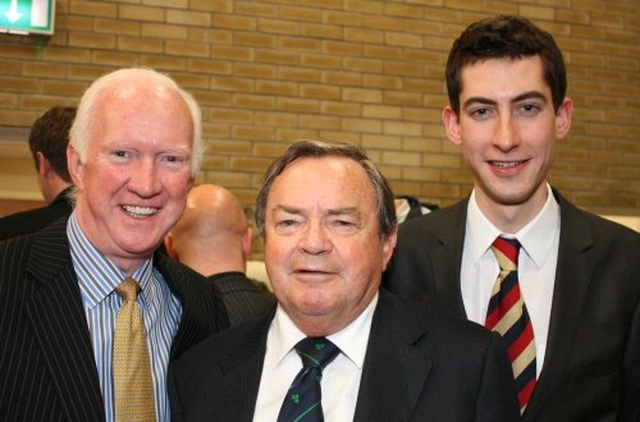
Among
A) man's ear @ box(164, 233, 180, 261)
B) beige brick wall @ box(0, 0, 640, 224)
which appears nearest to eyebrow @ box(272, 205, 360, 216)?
man's ear @ box(164, 233, 180, 261)

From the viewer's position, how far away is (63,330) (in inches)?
89.1

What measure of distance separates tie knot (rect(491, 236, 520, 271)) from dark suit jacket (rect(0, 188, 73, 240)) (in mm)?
1774

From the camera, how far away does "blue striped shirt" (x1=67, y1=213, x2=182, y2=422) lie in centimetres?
233

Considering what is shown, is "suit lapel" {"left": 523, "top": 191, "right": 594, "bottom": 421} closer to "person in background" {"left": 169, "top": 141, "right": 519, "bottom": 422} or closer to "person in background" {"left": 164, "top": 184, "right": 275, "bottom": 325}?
"person in background" {"left": 169, "top": 141, "right": 519, "bottom": 422}

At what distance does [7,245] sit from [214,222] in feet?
4.85

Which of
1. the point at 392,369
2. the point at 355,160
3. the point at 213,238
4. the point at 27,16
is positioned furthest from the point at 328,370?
the point at 27,16

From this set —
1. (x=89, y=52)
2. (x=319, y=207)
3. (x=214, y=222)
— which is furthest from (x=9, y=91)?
(x=319, y=207)

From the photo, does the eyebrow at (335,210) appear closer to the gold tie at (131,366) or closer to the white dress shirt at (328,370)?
the white dress shirt at (328,370)

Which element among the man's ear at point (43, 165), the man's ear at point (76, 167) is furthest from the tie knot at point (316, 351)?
the man's ear at point (43, 165)

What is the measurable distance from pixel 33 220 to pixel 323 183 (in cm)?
178

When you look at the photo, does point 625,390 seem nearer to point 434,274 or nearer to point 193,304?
point 434,274

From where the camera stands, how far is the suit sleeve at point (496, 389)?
2273mm

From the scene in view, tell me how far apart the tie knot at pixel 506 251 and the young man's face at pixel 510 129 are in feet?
0.33

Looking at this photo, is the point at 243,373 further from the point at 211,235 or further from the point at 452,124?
the point at 211,235
